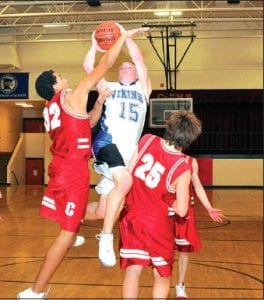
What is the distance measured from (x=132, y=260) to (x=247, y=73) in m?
15.9

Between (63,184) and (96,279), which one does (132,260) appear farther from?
(96,279)

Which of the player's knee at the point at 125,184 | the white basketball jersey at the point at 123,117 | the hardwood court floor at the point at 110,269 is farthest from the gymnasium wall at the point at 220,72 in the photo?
the player's knee at the point at 125,184

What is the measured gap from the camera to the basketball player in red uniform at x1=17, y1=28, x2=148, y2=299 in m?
3.57

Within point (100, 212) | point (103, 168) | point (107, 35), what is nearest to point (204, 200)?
point (103, 168)

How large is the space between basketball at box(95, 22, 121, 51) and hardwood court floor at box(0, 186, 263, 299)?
6.63ft

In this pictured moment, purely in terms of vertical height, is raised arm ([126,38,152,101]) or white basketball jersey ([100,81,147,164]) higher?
raised arm ([126,38,152,101])

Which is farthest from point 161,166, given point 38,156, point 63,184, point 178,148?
point 38,156

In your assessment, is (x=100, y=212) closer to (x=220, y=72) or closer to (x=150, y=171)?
(x=150, y=171)

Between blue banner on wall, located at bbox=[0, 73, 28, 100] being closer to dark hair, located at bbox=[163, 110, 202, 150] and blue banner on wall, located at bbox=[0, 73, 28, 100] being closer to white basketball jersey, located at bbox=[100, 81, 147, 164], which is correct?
white basketball jersey, located at bbox=[100, 81, 147, 164]

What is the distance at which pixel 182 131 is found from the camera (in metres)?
3.14

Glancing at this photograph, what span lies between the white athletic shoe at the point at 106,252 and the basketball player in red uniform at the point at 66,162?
28 cm

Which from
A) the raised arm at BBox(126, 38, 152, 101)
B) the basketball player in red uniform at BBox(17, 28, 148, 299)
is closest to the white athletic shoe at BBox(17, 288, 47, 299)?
the basketball player in red uniform at BBox(17, 28, 148, 299)

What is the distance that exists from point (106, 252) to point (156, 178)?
3.20 ft

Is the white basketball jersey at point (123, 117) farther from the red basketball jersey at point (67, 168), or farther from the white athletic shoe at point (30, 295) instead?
the white athletic shoe at point (30, 295)
